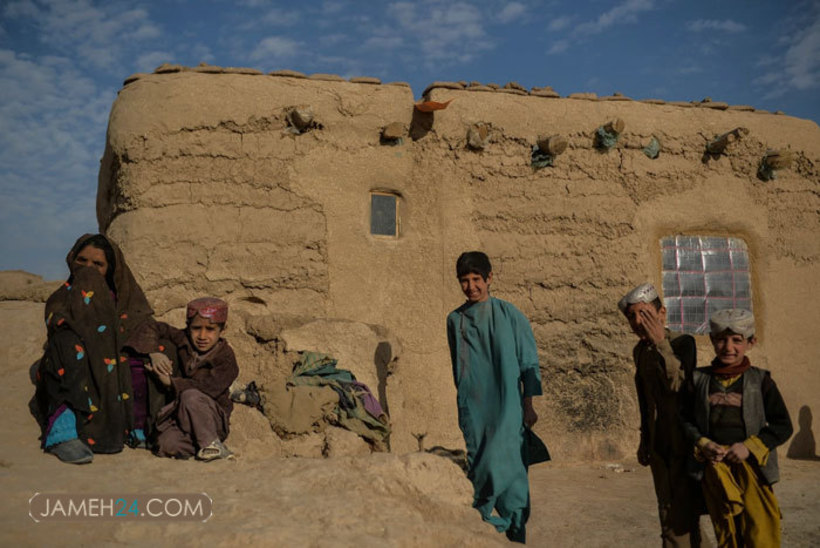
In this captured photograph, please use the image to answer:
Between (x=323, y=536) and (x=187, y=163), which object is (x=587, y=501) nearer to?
(x=323, y=536)

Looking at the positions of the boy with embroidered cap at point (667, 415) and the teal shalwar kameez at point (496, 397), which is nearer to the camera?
the boy with embroidered cap at point (667, 415)

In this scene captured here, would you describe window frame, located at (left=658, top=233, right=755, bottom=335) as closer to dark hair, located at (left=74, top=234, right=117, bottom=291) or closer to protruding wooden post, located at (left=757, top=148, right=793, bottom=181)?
protruding wooden post, located at (left=757, top=148, right=793, bottom=181)

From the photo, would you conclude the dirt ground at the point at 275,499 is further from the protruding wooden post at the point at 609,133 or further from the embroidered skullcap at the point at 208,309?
the protruding wooden post at the point at 609,133

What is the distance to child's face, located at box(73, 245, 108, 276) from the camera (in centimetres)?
363

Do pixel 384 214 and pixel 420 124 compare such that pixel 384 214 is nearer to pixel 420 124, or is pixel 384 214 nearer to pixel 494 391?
pixel 420 124

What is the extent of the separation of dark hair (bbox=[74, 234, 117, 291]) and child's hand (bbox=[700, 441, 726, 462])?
313 centimetres

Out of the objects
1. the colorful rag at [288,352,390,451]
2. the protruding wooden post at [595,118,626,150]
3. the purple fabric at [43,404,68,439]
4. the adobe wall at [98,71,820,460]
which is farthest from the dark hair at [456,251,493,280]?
the protruding wooden post at [595,118,626,150]

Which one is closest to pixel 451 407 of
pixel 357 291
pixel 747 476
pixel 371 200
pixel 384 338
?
pixel 384 338

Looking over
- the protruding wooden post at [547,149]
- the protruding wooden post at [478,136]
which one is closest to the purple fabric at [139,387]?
the protruding wooden post at [478,136]

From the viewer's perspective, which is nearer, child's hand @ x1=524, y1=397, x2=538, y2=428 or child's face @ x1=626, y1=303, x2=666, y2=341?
child's face @ x1=626, y1=303, x2=666, y2=341

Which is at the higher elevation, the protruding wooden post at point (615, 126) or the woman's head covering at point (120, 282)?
the protruding wooden post at point (615, 126)

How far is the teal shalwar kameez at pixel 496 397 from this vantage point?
126 inches

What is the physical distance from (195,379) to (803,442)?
571cm

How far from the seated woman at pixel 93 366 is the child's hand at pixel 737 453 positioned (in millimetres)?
2765
